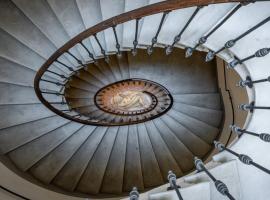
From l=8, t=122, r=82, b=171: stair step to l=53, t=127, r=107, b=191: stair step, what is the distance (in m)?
0.47

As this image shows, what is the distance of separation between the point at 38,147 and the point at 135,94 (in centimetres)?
411

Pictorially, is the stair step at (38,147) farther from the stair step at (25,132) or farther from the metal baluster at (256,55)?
the metal baluster at (256,55)

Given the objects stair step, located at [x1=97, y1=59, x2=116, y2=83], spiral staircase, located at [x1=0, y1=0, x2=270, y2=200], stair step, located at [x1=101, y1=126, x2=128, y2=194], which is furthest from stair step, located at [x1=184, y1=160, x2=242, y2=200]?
stair step, located at [x1=97, y1=59, x2=116, y2=83]

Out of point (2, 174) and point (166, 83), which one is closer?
point (2, 174)

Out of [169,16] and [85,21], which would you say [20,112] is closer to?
[85,21]

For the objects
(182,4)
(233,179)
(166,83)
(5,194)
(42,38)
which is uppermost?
(42,38)

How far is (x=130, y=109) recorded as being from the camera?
8898 millimetres

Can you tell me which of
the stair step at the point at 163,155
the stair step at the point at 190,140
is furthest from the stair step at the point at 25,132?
the stair step at the point at 190,140

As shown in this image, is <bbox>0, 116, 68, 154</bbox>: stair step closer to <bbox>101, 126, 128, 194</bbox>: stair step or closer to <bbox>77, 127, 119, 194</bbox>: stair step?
<bbox>77, 127, 119, 194</bbox>: stair step

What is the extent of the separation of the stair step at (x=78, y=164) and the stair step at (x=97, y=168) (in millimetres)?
108

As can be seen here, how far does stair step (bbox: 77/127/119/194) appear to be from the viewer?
5.57 metres

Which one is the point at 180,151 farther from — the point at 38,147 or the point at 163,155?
the point at 38,147

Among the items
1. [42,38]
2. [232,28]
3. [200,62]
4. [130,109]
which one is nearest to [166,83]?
[200,62]

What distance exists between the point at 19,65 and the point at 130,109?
16.9ft
